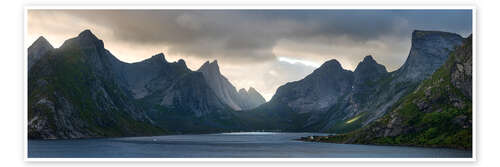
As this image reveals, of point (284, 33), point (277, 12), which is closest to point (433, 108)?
point (284, 33)

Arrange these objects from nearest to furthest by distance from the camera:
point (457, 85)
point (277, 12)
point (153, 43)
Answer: point (277, 12) < point (153, 43) < point (457, 85)

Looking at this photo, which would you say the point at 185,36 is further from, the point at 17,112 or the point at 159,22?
the point at 17,112

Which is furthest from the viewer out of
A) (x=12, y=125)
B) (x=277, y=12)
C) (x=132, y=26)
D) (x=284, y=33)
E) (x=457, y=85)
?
(x=457, y=85)

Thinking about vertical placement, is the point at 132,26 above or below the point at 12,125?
above
